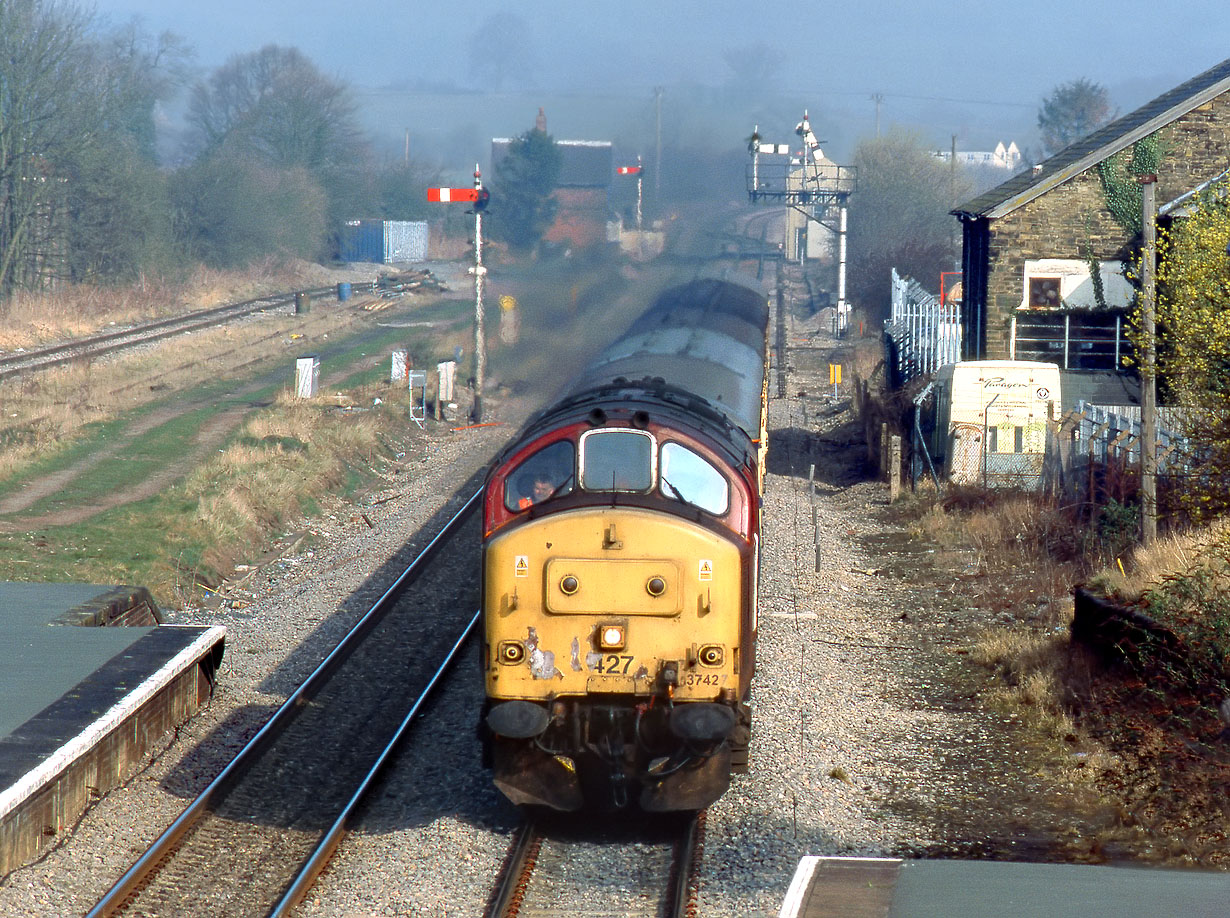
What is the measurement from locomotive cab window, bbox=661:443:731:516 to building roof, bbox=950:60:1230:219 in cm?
1826

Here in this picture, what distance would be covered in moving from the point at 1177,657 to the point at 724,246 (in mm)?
29481

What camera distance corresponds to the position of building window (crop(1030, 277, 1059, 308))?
25.7m

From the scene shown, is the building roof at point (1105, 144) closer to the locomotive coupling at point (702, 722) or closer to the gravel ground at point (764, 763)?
the gravel ground at point (764, 763)

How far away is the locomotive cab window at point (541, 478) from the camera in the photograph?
8.95 meters

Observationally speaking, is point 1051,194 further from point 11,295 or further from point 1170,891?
point 11,295

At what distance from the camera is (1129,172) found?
25188 millimetres

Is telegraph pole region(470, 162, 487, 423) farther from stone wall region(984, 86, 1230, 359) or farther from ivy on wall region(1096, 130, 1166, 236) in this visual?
ivy on wall region(1096, 130, 1166, 236)

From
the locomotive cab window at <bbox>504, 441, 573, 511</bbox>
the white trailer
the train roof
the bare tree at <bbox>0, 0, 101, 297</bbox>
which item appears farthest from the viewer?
the bare tree at <bbox>0, 0, 101, 297</bbox>

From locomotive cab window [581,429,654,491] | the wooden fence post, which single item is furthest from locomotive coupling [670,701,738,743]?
the wooden fence post

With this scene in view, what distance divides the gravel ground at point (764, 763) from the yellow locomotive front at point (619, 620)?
76cm

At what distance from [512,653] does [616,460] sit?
1.51 meters

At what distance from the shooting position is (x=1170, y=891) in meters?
6.57

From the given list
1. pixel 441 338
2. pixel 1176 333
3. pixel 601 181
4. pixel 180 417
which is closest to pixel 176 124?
pixel 601 181

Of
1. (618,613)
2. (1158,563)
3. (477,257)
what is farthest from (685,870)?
(477,257)
